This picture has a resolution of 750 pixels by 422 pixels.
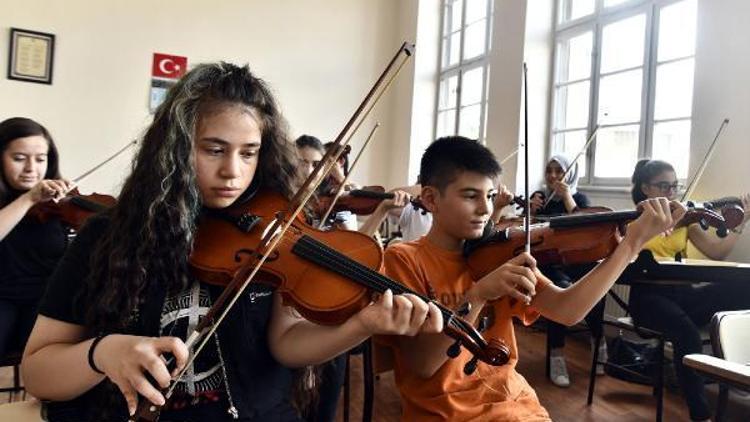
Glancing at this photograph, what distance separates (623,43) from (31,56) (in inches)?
184

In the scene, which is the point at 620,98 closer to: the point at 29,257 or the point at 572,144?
the point at 572,144

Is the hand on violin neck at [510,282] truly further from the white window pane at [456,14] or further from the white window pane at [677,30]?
the white window pane at [456,14]

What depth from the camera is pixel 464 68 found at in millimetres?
5551

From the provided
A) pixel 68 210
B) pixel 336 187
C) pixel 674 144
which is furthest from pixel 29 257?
pixel 674 144

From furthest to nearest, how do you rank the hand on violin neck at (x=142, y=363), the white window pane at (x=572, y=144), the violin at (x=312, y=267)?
the white window pane at (x=572, y=144) → the violin at (x=312, y=267) → the hand on violin neck at (x=142, y=363)

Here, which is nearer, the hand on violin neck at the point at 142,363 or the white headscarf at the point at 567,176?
the hand on violin neck at the point at 142,363

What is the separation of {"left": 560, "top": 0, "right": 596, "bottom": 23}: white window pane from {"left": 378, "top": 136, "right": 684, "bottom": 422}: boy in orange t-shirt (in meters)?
3.13

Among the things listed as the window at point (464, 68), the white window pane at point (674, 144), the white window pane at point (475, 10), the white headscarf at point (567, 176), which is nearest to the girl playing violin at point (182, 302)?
the white headscarf at point (567, 176)

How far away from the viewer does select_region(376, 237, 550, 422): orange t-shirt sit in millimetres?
1173

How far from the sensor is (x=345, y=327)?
0.95 m

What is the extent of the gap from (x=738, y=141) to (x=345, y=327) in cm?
264

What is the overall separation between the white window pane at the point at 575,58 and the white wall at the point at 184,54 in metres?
2.09

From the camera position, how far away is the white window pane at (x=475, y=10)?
17.5 ft

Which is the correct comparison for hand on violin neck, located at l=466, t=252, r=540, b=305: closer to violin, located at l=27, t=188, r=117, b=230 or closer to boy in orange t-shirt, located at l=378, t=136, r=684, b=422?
boy in orange t-shirt, located at l=378, t=136, r=684, b=422
